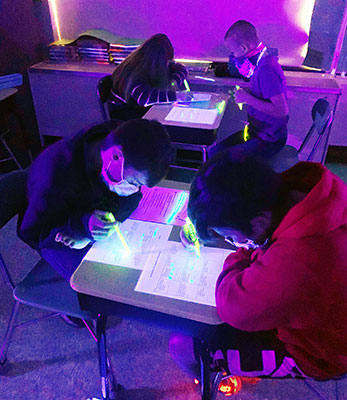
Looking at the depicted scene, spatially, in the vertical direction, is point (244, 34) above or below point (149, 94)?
above

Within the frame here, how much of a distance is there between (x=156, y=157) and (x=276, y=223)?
47cm

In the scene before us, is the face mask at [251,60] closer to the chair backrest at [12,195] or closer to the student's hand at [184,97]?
the student's hand at [184,97]

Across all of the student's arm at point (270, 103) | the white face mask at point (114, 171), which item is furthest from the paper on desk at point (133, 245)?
the student's arm at point (270, 103)

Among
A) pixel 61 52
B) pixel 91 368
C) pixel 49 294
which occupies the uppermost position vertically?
pixel 61 52

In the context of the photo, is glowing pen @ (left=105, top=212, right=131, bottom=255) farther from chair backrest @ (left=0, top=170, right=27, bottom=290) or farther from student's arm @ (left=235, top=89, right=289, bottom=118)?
student's arm @ (left=235, top=89, right=289, bottom=118)

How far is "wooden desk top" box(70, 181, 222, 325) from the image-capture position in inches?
37.2

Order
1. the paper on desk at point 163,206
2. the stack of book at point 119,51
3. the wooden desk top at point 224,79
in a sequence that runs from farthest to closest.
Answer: the stack of book at point 119,51
the wooden desk top at point 224,79
the paper on desk at point 163,206

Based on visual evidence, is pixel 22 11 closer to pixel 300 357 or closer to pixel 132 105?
pixel 132 105

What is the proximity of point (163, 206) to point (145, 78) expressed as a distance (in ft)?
4.96

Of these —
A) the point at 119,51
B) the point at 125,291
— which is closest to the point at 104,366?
the point at 125,291

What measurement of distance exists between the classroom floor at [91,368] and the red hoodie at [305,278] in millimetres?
632

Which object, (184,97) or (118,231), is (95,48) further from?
(118,231)

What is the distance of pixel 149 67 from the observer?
8.45ft

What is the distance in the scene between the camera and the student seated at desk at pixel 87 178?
3.77ft
